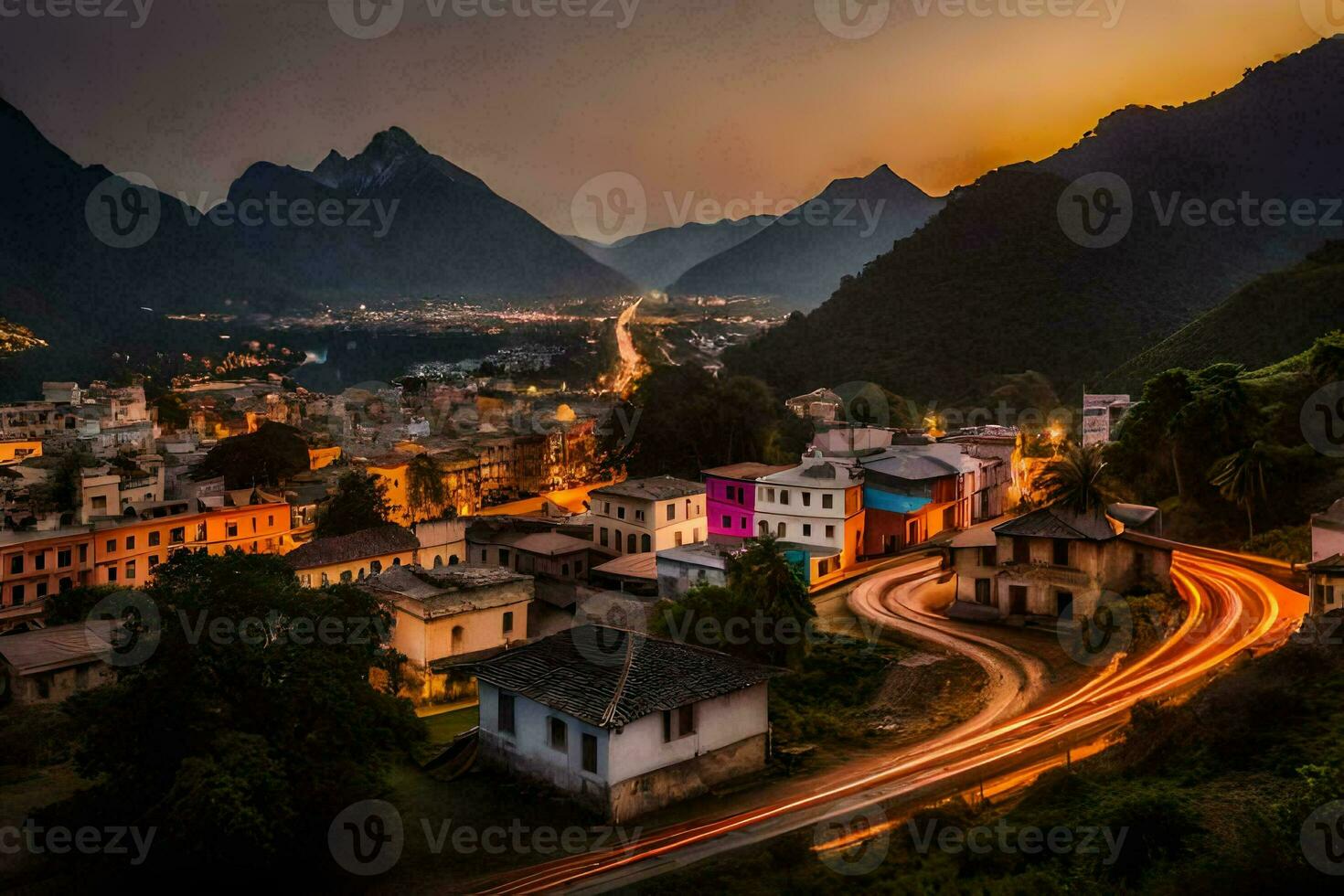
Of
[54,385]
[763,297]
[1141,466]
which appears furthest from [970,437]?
[763,297]

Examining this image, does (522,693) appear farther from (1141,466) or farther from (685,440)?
(685,440)

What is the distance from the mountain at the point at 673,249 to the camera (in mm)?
167625

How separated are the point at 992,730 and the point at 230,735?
1398 centimetres

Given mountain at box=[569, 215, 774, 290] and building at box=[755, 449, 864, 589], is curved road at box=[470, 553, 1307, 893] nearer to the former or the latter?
building at box=[755, 449, 864, 589]

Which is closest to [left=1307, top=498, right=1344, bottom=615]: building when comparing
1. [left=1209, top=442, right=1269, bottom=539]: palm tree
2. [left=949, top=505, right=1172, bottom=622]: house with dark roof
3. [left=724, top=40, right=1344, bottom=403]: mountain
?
[left=949, top=505, right=1172, bottom=622]: house with dark roof

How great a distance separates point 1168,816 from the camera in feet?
44.0

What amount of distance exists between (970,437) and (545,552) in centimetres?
2236

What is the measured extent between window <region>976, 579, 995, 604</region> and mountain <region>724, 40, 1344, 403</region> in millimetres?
46557

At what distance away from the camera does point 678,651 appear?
67.4ft

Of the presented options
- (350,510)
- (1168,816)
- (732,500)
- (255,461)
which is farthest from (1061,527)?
(255,461)

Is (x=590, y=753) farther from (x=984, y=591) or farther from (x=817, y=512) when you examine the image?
(x=817, y=512)

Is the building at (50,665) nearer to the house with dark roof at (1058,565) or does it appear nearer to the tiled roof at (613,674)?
the tiled roof at (613,674)

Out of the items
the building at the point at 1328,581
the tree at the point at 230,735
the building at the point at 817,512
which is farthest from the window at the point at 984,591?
the tree at the point at 230,735

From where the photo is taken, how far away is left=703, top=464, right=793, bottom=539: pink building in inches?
1663
